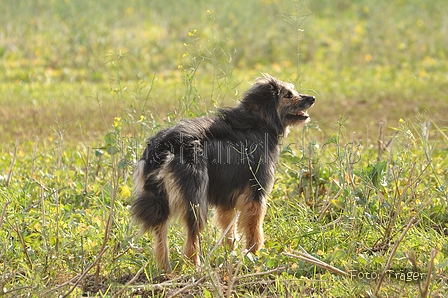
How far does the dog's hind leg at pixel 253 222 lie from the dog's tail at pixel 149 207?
0.74m

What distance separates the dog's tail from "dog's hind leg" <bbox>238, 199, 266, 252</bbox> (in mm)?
743

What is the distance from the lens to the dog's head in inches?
222

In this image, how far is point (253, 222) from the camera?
5.41 m

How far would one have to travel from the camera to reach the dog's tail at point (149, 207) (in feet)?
15.8

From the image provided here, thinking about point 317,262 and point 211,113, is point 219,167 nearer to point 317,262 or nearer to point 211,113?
point 211,113

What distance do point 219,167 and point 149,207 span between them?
0.63 meters

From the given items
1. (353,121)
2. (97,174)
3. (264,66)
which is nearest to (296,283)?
(97,174)

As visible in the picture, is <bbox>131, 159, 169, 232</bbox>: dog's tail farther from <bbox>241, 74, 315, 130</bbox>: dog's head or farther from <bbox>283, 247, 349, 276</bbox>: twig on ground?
<bbox>241, 74, 315, 130</bbox>: dog's head

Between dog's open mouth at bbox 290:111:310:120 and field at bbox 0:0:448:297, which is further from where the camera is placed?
dog's open mouth at bbox 290:111:310:120

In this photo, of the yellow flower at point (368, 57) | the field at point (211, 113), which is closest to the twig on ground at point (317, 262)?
the field at point (211, 113)

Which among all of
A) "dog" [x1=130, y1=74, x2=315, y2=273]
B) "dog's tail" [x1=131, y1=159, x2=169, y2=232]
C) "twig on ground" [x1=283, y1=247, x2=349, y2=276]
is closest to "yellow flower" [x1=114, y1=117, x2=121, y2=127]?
"dog" [x1=130, y1=74, x2=315, y2=273]

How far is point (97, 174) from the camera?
22.7ft

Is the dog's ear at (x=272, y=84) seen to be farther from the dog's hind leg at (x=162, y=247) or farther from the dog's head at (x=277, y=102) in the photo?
the dog's hind leg at (x=162, y=247)

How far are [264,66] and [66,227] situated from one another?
27.6 ft
